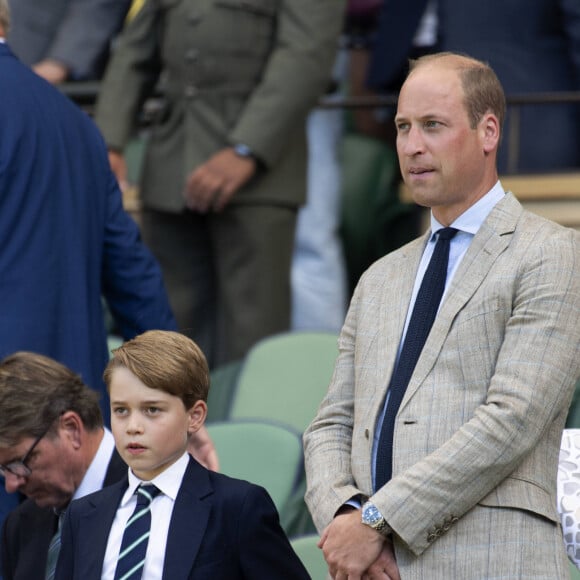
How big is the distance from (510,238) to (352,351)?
0.44 m

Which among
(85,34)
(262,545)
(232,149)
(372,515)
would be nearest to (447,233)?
(372,515)

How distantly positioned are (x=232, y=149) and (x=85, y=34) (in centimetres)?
112

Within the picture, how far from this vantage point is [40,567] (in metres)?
3.13

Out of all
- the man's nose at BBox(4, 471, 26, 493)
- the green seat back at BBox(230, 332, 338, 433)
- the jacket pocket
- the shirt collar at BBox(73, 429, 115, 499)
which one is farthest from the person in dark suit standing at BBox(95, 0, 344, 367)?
the man's nose at BBox(4, 471, 26, 493)

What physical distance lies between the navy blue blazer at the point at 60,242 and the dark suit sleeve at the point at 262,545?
1.14 meters

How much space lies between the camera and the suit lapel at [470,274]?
268 cm

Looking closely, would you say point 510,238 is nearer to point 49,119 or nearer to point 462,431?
point 462,431

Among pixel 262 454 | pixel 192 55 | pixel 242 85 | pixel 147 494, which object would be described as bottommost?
pixel 262 454

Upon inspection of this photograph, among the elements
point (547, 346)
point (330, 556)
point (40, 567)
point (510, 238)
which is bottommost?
point (40, 567)

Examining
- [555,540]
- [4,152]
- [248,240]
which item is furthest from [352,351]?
[248,240]

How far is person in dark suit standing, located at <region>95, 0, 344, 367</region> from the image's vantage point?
5305 mm

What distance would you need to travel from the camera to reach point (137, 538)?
271cm

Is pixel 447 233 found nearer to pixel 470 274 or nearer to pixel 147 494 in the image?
pixel 470 274

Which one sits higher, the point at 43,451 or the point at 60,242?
the point at 60,242
